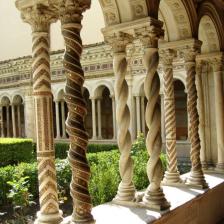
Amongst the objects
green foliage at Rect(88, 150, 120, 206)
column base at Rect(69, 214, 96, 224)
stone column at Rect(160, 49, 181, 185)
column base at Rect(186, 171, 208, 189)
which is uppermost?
stone column at Rect(160, 49, 181, 185)

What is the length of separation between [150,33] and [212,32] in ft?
9.17

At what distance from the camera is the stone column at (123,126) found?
4.80 m

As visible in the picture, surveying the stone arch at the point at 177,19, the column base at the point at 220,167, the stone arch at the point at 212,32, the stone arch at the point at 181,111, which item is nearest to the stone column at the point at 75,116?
the stone arch at the point at 177,19

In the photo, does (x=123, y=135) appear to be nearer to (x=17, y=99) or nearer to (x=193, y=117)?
(x=193, y=117)

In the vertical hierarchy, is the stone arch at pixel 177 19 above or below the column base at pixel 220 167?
above

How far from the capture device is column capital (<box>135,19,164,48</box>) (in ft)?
15.9

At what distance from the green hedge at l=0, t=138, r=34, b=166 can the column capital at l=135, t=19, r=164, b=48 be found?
839cm

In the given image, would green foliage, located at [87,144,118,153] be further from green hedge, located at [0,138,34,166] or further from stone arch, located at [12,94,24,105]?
stone arch, located at [12,94,24,105]

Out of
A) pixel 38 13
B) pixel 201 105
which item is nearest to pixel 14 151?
pixel 201 105

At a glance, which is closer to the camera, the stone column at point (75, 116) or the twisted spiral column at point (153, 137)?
the stone column at point (75, 116)

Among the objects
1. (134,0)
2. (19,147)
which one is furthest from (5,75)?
(134,0)

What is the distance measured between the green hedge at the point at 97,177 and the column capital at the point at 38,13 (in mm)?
3848

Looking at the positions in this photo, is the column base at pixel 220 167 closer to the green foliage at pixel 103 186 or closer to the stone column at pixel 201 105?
the stone column at pixel 201 105

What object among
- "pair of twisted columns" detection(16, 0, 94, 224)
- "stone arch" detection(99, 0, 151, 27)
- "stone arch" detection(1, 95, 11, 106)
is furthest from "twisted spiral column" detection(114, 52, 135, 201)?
"stone arch" detection(1, 95, 11, 106)
